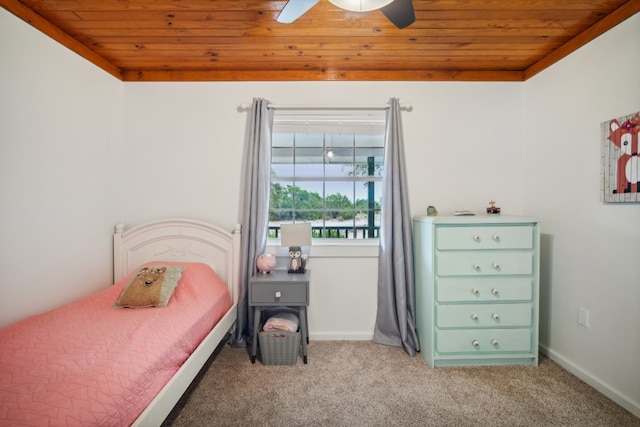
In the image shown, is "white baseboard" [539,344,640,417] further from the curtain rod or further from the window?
the curtain rod

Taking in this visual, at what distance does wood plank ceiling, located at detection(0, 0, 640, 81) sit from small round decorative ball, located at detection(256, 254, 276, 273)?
1534 millimetres

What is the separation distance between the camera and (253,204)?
7.61ft

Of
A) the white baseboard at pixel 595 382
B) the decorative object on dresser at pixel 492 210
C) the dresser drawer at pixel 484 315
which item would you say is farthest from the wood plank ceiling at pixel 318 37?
the white baseboard at pixel 595 382

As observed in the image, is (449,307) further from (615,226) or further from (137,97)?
(137,97)

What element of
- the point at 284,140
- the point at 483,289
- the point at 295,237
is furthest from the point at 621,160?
the point at 284,140

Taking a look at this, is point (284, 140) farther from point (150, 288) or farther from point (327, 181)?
point (150, 288)

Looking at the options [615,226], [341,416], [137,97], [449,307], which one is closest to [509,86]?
[615,226]

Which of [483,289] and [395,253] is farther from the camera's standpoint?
[395,253]

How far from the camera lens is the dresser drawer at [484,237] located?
2.00 meters

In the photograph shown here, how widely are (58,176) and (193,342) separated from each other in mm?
1464

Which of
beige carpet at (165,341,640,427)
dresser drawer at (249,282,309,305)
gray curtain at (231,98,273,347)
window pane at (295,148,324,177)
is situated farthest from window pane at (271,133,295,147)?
beige carpet at (165,341,640,427)

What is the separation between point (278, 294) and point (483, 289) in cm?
146

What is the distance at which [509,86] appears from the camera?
246 centimetres

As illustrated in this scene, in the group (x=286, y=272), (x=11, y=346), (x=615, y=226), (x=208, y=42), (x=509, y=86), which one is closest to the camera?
(x=11, y=346)
